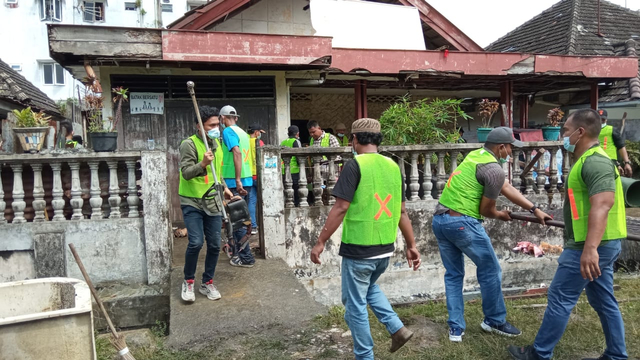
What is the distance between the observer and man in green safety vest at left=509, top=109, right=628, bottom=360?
2914 mm

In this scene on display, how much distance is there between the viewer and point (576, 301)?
313 centimetres

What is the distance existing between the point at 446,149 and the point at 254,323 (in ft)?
11.2

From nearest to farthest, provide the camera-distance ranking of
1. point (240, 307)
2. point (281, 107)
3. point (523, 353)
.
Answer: point (523, 353)
point (240, 307)
point (281, 107)

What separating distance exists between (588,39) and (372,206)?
12733mm

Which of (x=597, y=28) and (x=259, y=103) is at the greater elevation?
(x=597, y=28)

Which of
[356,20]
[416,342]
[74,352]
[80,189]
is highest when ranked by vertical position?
[356,20]

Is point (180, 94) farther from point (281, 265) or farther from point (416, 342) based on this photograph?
point (416, 342)

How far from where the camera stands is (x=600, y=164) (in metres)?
2.98

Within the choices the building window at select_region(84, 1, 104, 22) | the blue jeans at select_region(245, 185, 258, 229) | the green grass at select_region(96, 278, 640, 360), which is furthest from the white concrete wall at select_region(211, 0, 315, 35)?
the building window at select_region(84, 1, 104, 22)

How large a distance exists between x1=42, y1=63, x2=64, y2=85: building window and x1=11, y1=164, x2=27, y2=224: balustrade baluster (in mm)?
23057

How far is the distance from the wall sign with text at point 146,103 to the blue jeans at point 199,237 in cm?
382

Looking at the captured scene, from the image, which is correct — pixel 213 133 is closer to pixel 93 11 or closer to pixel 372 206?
pixel 372 206

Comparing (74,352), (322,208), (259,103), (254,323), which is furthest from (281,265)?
(259,103)

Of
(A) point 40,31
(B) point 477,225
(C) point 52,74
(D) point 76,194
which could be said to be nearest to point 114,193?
(D) point 76,194
